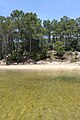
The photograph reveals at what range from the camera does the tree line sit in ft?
251

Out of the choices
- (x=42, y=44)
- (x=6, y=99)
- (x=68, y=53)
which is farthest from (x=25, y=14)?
(x=6, y=99)

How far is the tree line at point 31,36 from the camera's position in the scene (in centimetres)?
7644

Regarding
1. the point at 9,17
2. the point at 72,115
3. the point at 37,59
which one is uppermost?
the point at 9,17

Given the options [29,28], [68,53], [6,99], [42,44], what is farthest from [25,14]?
[6,99]

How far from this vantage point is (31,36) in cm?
7894

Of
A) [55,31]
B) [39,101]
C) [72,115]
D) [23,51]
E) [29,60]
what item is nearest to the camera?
[72,115]

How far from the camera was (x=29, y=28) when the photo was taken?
77.0m

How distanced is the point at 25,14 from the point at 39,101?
207 feet

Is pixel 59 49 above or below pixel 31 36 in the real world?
below

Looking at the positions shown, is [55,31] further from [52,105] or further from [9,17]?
[52,105]

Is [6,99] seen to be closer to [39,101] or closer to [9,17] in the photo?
[39,101]

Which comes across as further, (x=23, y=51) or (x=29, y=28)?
(x=23, y=51)

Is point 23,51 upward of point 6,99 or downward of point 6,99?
upward

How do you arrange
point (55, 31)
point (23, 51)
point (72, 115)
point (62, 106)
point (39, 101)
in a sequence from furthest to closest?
point (55, 31), point (23, 51), point (39, 101), point (62, 106), point (72, 115)
